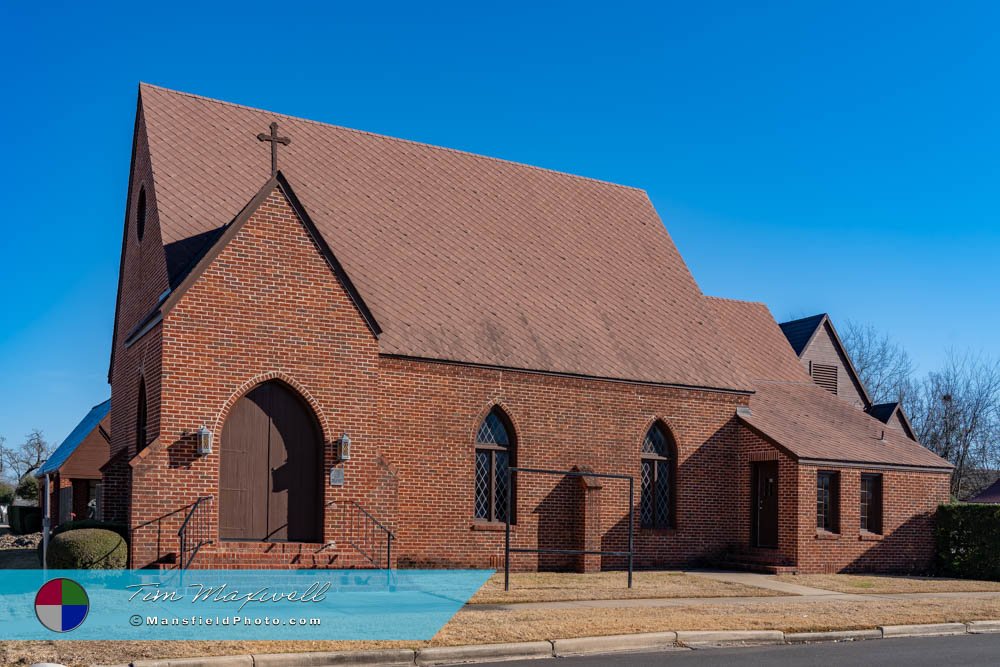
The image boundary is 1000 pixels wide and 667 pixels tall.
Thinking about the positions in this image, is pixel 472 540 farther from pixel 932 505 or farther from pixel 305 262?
pixel 932 505

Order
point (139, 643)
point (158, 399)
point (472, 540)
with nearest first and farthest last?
point (139, 643), point (158, 399), point (472, 540)

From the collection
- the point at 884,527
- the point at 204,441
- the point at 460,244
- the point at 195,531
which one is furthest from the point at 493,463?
the point at 884,527

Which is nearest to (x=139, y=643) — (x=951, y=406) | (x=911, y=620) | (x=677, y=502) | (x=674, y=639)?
(x=674, y=639)

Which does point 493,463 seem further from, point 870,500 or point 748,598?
point 870,500

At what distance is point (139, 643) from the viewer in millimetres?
11750

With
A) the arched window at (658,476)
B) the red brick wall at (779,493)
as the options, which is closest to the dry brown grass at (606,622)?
the red brick wall at (779,493)

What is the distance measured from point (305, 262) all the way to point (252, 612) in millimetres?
7490

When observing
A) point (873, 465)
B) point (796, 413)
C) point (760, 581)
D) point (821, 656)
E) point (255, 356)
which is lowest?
point (760, 581)

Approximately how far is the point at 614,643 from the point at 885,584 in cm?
1161

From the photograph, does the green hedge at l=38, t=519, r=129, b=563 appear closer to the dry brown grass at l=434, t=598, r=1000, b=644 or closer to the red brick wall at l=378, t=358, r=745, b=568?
the red brick wall at l=378, t=358, r=745, b=568

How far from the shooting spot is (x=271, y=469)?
19.6 m

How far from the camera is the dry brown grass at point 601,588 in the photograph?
1775 cm

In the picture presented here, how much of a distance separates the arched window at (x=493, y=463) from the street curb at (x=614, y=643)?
30.8 ft

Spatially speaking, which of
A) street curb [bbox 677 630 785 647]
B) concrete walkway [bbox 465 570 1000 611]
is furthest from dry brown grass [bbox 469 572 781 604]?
street curb [bbox 677 630 785 647]
